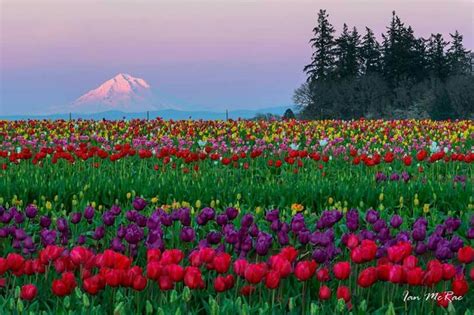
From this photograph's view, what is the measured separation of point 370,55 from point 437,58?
17.7 ft

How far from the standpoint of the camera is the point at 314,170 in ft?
38.4

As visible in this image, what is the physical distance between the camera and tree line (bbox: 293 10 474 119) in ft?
155

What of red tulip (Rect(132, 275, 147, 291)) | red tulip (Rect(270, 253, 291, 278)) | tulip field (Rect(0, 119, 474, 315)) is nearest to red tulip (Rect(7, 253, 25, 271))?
tulip field (Rect(0, 119, 474, 315))

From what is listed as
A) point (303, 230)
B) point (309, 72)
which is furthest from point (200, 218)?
point (309, 72)

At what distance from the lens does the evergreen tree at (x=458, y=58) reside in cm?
5512

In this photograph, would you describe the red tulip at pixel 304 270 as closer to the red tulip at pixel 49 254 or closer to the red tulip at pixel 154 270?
the red tulip at pixel 154 270

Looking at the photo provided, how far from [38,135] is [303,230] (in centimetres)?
1574

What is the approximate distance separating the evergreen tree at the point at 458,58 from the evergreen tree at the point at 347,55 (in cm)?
742

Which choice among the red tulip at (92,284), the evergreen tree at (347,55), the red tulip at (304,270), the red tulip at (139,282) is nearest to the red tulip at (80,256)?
the red tulip at (92,284)

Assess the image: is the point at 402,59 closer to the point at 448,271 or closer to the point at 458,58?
the point at 458,58

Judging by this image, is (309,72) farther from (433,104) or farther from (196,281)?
(196,281)

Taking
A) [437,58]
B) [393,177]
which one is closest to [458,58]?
[437,58]

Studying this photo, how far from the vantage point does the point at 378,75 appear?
51719mm

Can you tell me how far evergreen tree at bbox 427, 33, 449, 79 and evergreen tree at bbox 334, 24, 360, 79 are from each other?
567 cm
